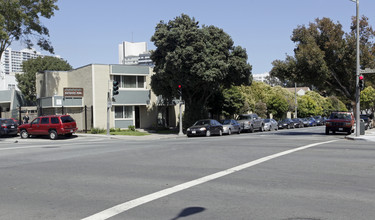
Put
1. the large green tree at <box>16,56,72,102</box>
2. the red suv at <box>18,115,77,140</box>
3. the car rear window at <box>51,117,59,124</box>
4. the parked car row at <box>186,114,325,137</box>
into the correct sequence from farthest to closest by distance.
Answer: the large green tree at <box>16,56,72,102</box> → the parked car row at <box>186,114,325,137</box> → the car rear window at <box>51,117,59,124</box> → the red suv at <box>18,115,77,140</box>

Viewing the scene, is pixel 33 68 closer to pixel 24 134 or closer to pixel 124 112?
pixel 124 112

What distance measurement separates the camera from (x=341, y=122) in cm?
2775

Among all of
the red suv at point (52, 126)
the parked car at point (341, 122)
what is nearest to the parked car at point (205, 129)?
the parked car at point (341, 122)

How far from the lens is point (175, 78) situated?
3075cm

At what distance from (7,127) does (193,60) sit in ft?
50.5

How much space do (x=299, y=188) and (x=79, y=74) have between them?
31.3m

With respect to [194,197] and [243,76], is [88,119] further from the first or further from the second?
[194,197]

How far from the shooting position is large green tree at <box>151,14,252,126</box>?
2994 centimetres

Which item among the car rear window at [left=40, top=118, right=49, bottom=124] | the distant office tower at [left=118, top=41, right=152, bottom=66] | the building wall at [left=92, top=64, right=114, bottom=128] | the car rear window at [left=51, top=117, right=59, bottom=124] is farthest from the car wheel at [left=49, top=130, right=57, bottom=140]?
the distant office tower at [left=118, top=41, right=152, bottom=66]

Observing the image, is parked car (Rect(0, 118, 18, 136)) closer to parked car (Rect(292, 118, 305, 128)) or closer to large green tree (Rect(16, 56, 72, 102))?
large green tree (Rect(16, 56, 72, 102))

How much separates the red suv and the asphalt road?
1359cm

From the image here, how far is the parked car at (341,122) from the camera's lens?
2744cm

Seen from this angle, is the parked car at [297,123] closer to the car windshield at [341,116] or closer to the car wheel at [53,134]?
the car windshield at [341,116]

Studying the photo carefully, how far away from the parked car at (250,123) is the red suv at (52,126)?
52.8 ft
